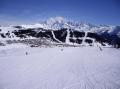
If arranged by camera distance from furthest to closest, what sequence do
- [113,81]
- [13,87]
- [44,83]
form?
[113,81] → [44,83] → [13,87]

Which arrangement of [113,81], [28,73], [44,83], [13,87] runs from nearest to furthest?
[13,87]
[44,83]
[113,81]
[28,73]

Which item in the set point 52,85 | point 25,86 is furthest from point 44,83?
point 25,86

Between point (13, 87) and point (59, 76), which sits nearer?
point (13, 87)

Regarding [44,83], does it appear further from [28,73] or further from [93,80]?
[93,80]

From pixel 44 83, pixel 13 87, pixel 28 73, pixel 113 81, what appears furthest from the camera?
pixel 28 73

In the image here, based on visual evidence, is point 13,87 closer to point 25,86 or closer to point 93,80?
point 25,86

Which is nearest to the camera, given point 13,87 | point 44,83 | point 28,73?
point 13,87

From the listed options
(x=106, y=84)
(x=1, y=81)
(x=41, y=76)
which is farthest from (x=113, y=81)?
(x=1, y=81)

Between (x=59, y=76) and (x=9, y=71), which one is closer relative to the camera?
(x=59, y=76)
